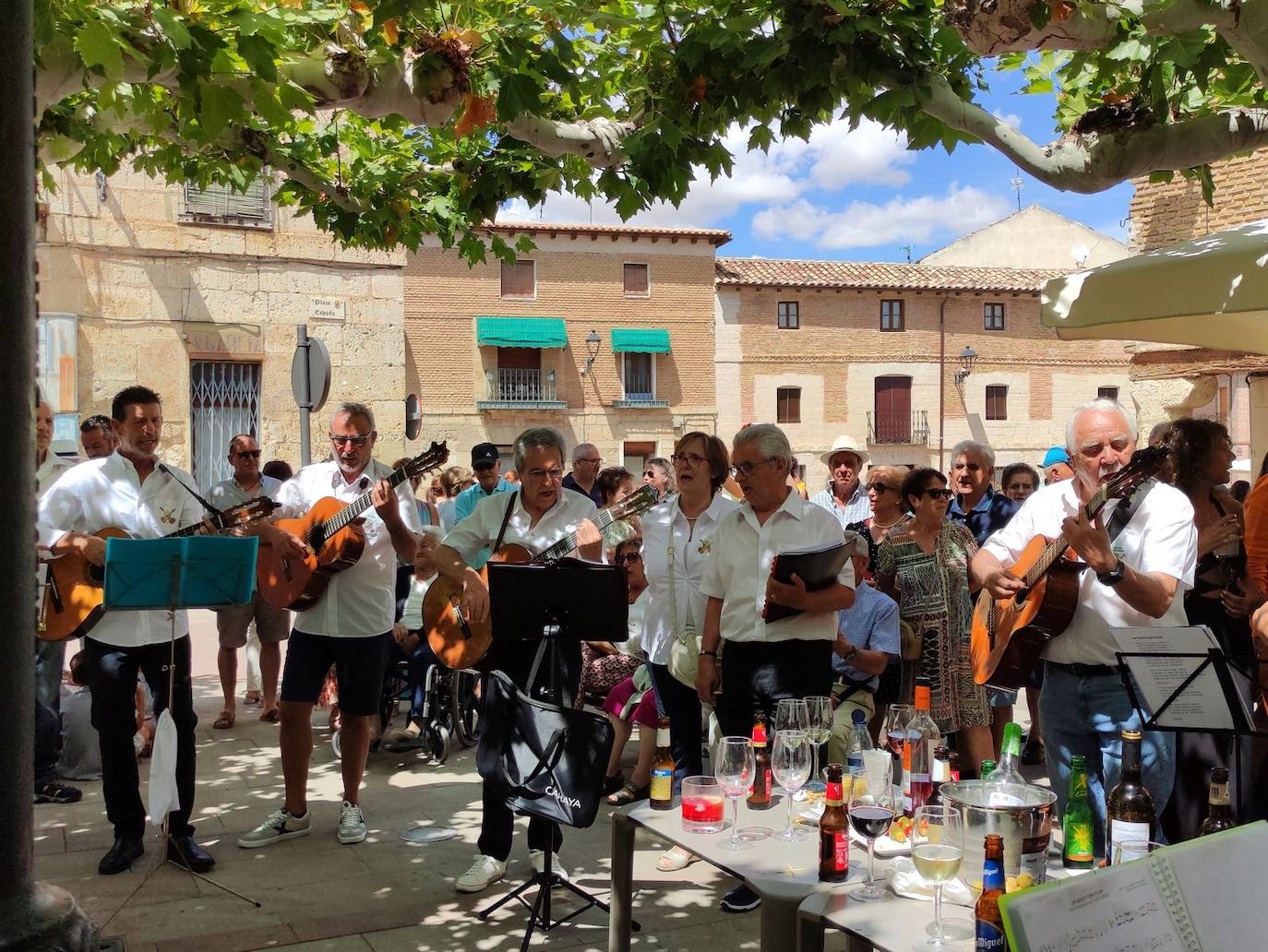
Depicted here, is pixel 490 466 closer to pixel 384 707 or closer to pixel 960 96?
pixel 384 707

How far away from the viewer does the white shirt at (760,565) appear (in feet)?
15.2

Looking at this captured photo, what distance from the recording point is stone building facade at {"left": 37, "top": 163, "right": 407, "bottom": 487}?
1755cm

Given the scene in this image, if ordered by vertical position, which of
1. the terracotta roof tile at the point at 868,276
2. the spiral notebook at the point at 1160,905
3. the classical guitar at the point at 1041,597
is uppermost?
the terracotta roof tile at the point at 868,276

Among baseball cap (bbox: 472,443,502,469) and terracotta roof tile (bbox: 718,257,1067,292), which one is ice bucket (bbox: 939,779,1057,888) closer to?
baseball cap (bbox: 472,443,502,469)

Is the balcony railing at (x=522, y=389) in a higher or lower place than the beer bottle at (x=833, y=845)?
higher

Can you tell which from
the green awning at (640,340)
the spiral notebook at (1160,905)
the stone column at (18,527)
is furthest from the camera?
the green awning at (640,340)

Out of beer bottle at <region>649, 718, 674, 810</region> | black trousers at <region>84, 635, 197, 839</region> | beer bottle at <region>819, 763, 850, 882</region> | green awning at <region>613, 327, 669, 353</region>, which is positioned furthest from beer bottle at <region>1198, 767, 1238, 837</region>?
green awning at <region>613, 327, 669, 353</region>

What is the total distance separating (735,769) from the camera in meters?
3.37

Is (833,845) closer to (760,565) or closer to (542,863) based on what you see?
(760,565)

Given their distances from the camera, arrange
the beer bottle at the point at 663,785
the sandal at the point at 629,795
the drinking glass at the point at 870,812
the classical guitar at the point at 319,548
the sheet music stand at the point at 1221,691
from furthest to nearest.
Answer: the sandal at the point at 629,795 → the classical guitar at the point at 319,548 → the beer bottle at the point at 663,785 → the sheet music stand at the point at 1221,691 → the drinking glass at the point at 870,812

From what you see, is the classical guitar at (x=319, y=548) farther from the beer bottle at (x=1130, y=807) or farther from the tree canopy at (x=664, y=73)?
the beer bottle at (x=1130, y=807)

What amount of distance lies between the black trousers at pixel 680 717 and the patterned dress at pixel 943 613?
1.22 meters

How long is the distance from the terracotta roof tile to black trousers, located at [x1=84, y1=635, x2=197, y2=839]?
31245 millimetres

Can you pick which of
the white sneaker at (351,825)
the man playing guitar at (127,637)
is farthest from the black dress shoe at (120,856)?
the white sneaker at (351,825)
